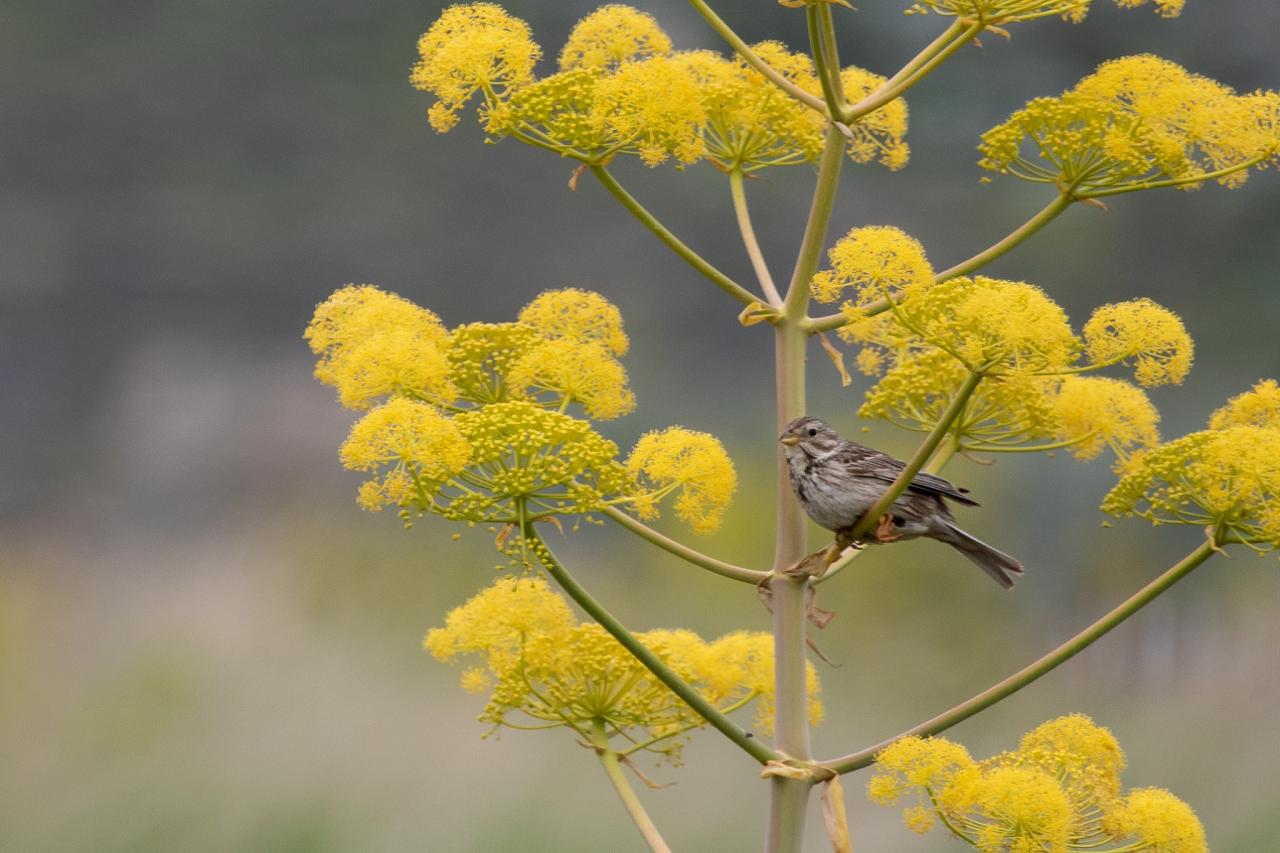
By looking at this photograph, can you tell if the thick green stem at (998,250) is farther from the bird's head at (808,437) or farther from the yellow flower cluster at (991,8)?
the yellow flower cluster at (991,8)

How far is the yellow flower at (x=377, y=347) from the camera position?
8.52 feet

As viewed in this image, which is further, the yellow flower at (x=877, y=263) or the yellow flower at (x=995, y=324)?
the yellow flower at (x=877, y=263)

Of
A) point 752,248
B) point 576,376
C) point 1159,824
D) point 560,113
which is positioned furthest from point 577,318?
point 1159,824

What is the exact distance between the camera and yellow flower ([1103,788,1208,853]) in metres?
2.64

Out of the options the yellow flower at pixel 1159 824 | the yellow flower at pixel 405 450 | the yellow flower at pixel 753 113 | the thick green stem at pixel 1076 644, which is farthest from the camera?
the yellow flower at pixel 753 113

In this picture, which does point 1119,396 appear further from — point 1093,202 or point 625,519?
point 625,519

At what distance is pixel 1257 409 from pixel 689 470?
40.0 inches

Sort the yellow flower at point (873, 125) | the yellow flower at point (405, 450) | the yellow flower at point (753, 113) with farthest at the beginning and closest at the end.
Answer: the yellow flower at point (873, 125), the yellow flower at point (753, 113), the yellow flower at point (405, 450)

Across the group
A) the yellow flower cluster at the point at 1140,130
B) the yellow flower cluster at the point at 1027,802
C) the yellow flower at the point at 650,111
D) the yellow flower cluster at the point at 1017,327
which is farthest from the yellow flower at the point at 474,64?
the yellow flower cluster at the point at 1027,802

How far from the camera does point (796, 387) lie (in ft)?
9.06

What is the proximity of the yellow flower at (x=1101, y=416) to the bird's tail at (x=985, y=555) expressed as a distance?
274mm

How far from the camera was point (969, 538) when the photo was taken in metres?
2.80

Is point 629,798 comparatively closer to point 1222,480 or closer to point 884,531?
point 884,531

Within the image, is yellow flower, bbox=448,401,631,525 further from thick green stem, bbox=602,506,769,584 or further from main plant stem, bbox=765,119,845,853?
main plant stem, bbox=765,119,845,853
